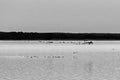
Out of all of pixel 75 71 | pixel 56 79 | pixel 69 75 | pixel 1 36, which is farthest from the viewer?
pixel 1 36

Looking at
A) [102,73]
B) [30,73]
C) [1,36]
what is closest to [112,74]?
[102,73]

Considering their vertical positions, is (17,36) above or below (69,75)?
below

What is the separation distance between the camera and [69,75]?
119ft

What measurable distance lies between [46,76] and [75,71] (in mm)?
4665

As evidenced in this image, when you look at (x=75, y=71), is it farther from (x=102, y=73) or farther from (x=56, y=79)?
(x=56, y=79)

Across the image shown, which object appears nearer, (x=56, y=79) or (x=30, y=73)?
(x=56, y=79)

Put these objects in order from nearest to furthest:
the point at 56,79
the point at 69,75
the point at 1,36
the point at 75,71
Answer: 1. the point at 56,79
2. the point at 69,75
3. the point at 75,71
4. the point at 1,36

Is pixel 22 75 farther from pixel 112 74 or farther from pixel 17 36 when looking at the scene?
pixel 17 36

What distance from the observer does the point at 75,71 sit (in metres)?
39.5

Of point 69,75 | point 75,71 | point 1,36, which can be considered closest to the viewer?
point 69,75

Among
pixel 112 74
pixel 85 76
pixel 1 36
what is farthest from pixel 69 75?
pixel 1 36

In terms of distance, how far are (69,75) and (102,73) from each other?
3094mm

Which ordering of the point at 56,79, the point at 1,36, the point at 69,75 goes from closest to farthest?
the point at 56,79
the point at 69,75
the point at 1,36

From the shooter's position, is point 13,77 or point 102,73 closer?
point 13,77
